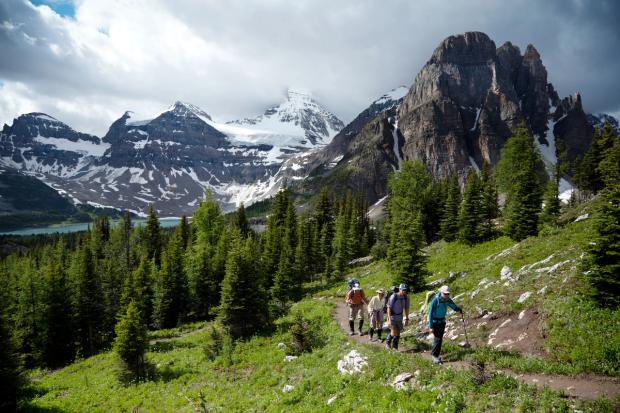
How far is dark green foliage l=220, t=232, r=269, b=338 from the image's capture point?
1083 inches

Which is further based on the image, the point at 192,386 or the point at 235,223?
the point at 235,223

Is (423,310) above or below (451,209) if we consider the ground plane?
below

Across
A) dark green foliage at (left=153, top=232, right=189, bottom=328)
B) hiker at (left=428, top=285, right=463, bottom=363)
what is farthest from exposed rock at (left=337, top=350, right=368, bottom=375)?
dark green foliage at (left=153, top=232, right=189, bottom=328)

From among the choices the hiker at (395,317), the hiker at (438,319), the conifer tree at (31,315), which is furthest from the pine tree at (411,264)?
the conifer tree at (31,315)

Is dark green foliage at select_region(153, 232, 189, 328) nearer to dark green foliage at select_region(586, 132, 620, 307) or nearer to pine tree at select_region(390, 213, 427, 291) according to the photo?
pine tree at select_region(390, 213, 427, 291)

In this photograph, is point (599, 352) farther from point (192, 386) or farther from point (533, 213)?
point (533, 213)

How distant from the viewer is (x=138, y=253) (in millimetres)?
75938

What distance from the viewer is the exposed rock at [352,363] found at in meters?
13.7

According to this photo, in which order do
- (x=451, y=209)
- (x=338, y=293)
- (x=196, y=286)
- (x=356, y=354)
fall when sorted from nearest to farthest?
(x=356, y=354), (x=338, y=293), (x=451, y=209), (x=196, y=286)

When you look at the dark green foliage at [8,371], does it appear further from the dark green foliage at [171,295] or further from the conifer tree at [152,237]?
the conifer tree at [152,237]

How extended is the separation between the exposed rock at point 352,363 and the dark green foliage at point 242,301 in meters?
14.3

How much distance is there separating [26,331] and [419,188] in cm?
5735

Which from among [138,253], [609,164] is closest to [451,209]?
[609,164]

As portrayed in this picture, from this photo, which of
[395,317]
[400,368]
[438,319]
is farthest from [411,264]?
[400,368]
